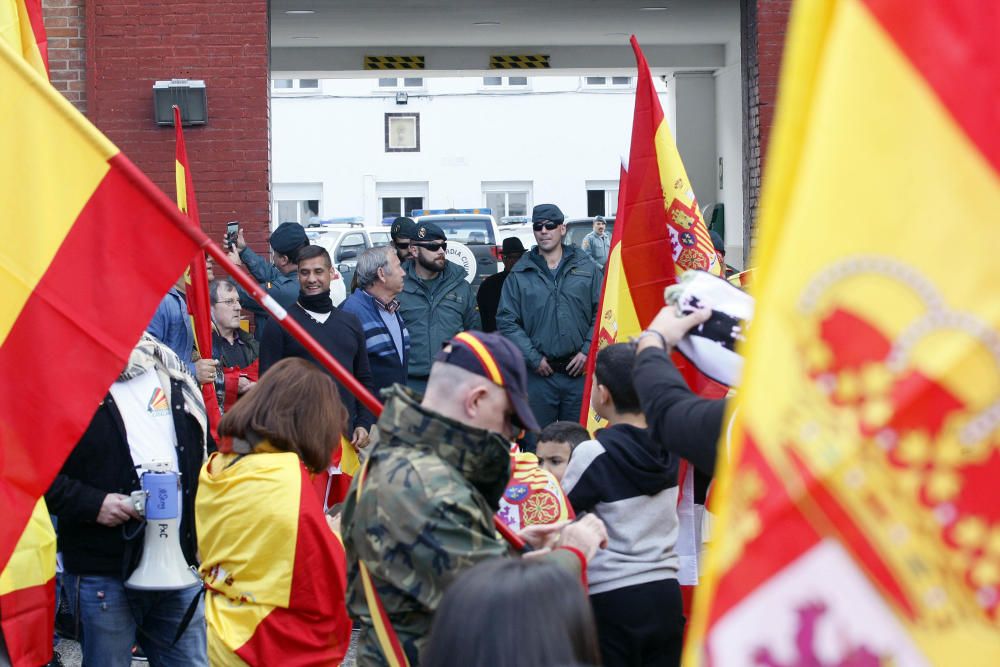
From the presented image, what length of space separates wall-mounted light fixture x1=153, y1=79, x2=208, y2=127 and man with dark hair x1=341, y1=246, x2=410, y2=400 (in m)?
3.19

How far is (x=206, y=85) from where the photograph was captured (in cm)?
1014

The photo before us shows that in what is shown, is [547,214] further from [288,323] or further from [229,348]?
[288,323]

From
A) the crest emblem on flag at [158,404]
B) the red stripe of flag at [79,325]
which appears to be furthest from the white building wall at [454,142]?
the red stripe of flag at [79,325]

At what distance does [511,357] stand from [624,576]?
4.74 feet

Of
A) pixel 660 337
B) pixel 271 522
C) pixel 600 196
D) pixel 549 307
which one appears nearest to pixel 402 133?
pixel 600 196

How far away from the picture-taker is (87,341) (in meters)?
3.52

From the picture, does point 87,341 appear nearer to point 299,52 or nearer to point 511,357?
point 511,357

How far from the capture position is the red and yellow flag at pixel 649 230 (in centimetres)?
558

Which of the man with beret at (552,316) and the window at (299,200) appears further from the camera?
the window at (299,200)

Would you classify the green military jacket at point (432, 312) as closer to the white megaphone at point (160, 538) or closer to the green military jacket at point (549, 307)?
the green military jacket at point (549, 307)

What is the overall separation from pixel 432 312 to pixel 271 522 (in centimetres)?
423

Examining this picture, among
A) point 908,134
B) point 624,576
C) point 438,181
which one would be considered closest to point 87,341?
point 624,576

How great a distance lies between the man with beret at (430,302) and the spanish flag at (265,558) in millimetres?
3935

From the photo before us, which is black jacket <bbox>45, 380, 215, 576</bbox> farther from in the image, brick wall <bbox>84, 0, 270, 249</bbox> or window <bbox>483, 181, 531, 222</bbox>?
window <bbox>483, 181, 531, 222</bbox>
